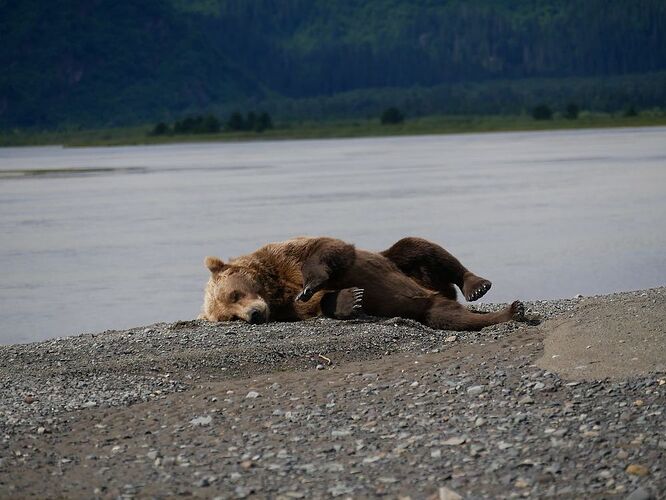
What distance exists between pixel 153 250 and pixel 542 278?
22.3ft

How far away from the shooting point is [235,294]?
9.67m

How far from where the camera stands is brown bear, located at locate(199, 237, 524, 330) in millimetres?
9359

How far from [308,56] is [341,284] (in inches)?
6833

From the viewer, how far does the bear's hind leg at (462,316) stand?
9008 millimetres

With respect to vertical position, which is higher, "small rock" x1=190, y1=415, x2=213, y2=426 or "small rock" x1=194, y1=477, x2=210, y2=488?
"small rock" x1=194, y1=477, x2=210, y2=488

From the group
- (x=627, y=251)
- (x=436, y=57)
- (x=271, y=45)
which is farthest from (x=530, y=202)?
(x=271, y=45)

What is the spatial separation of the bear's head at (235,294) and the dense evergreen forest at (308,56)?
111 m

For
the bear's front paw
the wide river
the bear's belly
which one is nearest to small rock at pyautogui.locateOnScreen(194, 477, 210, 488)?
the bear's front paw

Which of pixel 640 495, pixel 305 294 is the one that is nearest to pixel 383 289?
pixel 305 294

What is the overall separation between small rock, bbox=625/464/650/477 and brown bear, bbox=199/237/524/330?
367 centimetres

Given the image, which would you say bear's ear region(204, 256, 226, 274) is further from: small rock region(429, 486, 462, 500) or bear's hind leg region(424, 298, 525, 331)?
small rock region(429, 486, 462, 500)

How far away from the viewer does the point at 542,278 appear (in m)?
14.5

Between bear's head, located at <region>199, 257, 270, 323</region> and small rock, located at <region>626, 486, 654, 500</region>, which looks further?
bear's head, located at <region>199, 257, 270, 323</region>

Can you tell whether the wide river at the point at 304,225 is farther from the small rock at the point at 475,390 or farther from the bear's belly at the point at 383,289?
the small rock at the point at 475,390
